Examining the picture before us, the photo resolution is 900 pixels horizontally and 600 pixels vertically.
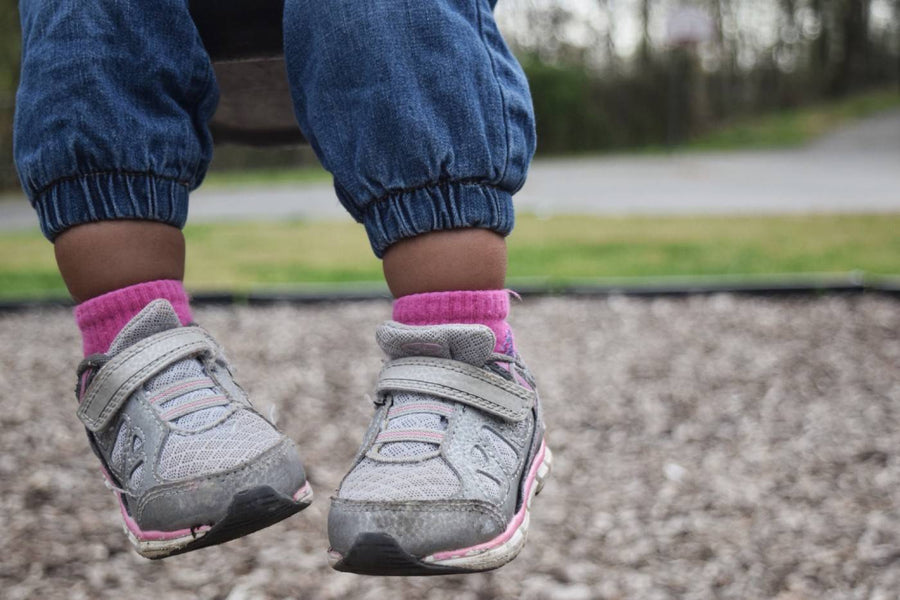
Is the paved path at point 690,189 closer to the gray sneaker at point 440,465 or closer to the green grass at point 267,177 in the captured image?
the green grass at point 267,177

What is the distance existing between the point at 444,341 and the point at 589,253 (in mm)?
2757

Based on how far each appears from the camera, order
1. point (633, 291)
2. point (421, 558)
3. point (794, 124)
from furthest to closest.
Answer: point (794, 124) < point (633, 291) < point (421, 558)

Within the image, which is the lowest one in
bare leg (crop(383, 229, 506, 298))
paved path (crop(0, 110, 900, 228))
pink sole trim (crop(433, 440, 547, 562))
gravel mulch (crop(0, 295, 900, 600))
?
paved path (crop(0, 110, 900, 228))

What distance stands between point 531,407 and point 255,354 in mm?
1560

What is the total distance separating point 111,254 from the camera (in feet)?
2.46

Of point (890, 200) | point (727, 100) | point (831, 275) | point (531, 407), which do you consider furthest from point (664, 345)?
point (727, 100)

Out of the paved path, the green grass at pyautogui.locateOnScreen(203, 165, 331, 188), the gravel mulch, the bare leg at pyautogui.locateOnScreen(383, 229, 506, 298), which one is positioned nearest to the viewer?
the bare leg at pyautogui.locateOnScreen(383, 229, 506, 298)

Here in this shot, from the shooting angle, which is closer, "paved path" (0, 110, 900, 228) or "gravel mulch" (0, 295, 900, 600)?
"gravel mulch" (0, 295, 900, 600)

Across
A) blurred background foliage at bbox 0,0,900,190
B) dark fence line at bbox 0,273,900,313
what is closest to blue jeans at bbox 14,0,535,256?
dark fence line at bbox 0,273,900,313

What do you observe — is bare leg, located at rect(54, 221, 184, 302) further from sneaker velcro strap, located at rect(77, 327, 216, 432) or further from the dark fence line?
the dark fence line

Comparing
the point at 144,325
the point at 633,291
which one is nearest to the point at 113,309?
the point at 144,325

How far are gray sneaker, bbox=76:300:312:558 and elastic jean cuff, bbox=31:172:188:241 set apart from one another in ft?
A: 0.30

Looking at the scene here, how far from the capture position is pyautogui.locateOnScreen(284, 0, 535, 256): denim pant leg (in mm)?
703

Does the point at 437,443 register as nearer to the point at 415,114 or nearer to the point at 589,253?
the point at 415,114
